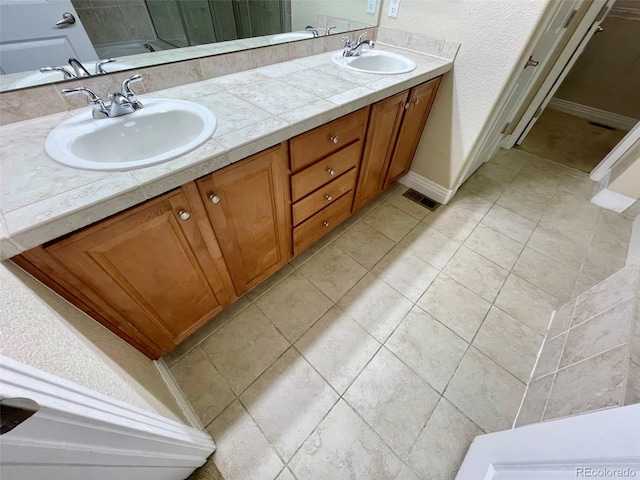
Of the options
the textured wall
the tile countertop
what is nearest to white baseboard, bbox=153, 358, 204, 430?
the tile countertop

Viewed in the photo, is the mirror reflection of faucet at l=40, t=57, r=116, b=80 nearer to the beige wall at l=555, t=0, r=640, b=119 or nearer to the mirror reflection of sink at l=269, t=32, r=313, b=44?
the mirror reflection of sink at l=269, t=32, r=313, b=44

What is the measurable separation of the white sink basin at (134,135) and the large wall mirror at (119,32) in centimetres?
16

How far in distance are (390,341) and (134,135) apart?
4.41 feet

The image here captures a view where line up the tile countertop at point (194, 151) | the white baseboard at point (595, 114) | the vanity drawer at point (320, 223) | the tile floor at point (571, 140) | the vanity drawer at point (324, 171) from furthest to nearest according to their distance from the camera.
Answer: the white baseboard at point (595, 114), the tile floor at point (571, 140), the vanity drawer at point (320, 223), the vanity drawer at point (324, 171), the tile countertop at point (194, 151)

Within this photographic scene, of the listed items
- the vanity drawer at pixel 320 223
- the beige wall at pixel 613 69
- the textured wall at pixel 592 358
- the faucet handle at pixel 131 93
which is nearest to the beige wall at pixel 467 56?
the vanity drawer at pixel 320 223

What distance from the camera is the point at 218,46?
116cm

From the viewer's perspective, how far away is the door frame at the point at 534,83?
128 centimetres

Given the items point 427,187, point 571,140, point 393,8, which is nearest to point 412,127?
point 427,187

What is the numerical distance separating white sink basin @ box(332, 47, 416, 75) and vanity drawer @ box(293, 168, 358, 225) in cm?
62

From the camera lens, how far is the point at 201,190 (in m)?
0.79

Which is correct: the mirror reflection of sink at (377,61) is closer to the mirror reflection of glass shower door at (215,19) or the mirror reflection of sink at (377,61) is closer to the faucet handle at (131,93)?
the mirror reflection of glass shower door at (215,19)

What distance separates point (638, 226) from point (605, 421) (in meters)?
2.16

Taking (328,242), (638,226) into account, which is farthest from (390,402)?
(638,226)

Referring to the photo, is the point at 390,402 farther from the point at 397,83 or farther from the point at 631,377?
the point at 397,83
